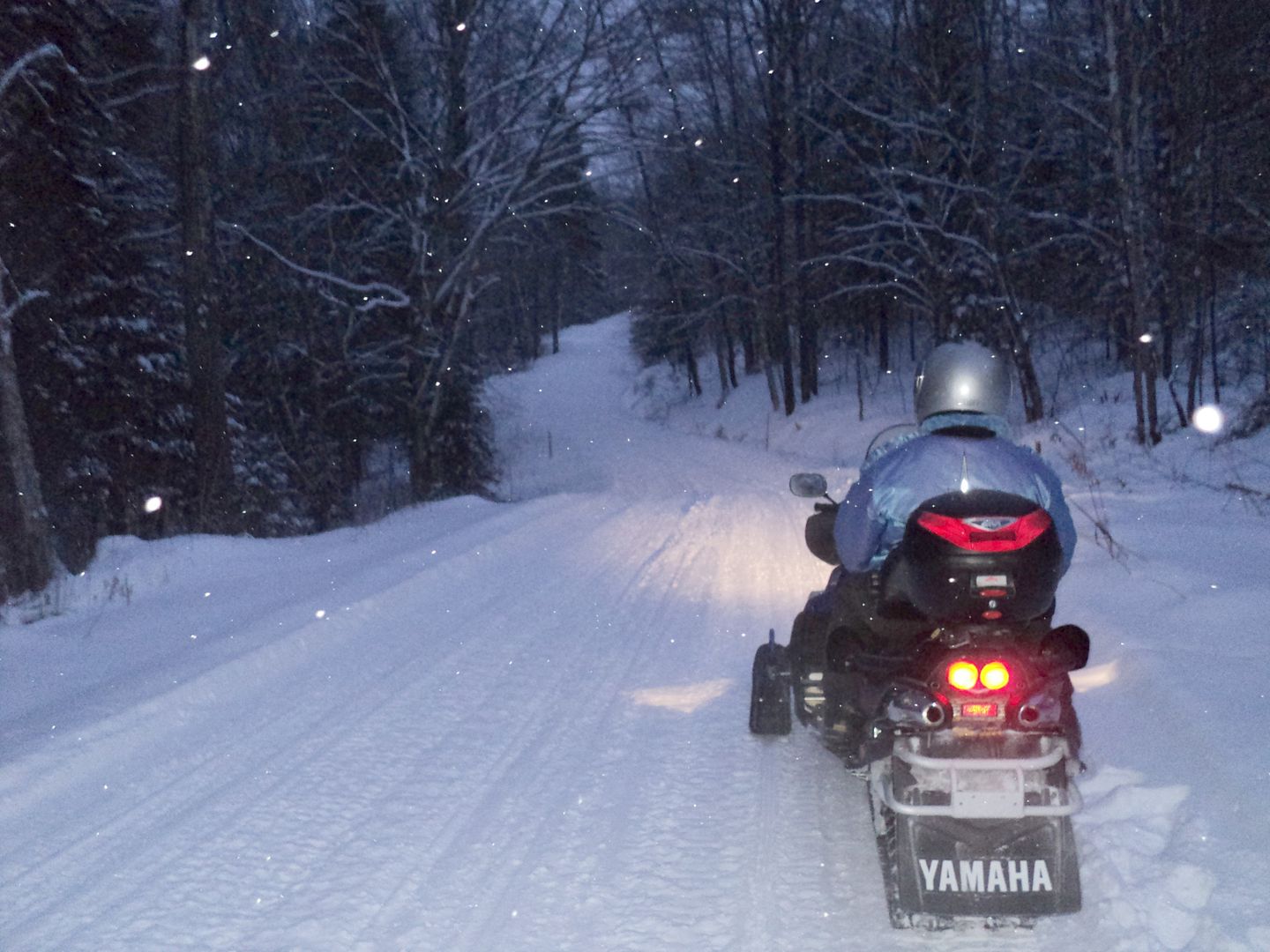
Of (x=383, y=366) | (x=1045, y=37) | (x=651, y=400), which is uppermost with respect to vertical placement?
(x=1045, y=37)

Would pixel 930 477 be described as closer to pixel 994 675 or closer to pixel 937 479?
pixel 937 479

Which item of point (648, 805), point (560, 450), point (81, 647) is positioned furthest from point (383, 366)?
point (648, 805)

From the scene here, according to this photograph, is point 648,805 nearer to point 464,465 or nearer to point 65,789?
point 65,789

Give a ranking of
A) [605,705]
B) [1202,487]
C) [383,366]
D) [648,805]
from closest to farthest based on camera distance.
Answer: [648,805] < [605,705] < [1202,487] < [383,366]

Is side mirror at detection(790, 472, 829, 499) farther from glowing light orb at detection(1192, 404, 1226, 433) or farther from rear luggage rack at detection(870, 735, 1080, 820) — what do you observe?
glowing light orb at detection(1192, 404, 1226, 433)

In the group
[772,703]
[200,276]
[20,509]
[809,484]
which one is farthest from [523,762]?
[200,276]

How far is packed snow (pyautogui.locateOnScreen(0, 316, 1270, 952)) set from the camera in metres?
4.05

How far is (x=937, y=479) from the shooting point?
4344 mm

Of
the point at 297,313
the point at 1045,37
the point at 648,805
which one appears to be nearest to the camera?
the point at 648,805

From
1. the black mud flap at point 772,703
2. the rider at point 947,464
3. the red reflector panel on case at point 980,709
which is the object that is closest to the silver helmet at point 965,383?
the rider at point 947,464

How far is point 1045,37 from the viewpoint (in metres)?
18.3

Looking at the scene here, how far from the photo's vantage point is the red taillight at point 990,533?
3.87 m

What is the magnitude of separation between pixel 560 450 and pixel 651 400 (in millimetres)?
18245

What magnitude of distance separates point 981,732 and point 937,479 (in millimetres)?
1021
